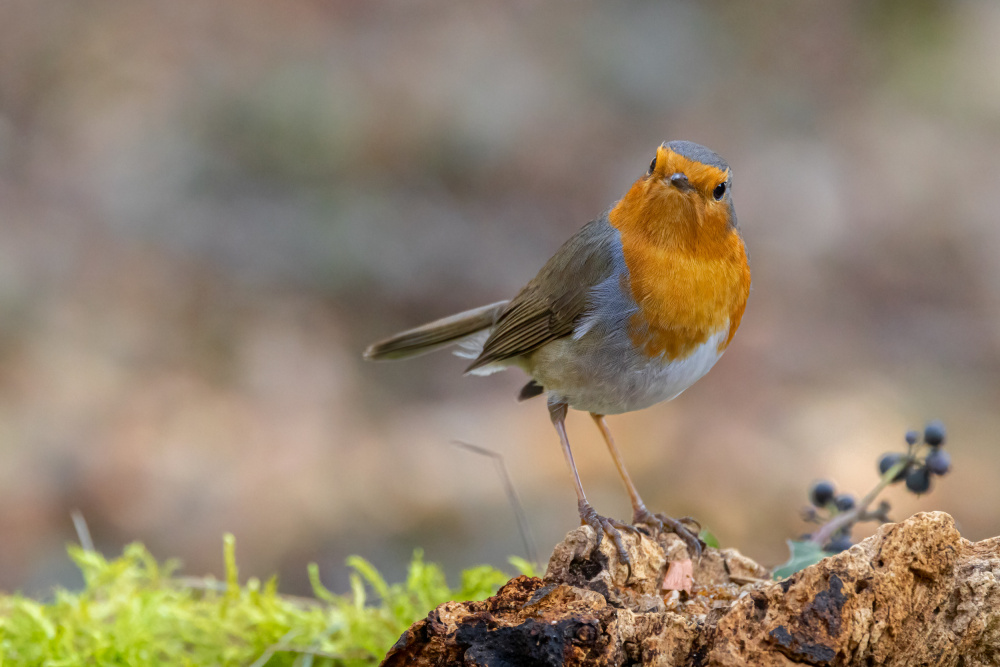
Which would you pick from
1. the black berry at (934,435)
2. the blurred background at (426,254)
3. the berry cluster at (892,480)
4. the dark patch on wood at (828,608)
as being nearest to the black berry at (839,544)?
the berry cluster at (892,480)

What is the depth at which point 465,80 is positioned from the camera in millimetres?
6996

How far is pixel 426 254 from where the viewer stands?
21.1ft

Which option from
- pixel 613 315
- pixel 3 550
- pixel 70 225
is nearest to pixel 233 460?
pixel 3 550

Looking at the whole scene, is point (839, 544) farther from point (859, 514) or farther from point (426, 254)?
point (426, 254)

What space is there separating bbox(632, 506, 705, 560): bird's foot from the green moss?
0.51 metres

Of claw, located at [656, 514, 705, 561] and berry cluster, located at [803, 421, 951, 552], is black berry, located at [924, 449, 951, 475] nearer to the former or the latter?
berry cluster, located at [803, 421, 951, 552]

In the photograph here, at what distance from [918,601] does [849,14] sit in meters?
6.47

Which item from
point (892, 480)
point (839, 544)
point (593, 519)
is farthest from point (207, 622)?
point (892, 480)

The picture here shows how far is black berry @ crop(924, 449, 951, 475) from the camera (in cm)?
275

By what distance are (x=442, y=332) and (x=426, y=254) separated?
2885 mm

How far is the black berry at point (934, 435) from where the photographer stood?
2.73 meters

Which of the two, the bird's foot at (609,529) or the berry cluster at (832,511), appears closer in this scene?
the bird's foot at (609,529)

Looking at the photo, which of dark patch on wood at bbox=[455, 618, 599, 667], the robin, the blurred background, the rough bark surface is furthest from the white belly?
the blurred background

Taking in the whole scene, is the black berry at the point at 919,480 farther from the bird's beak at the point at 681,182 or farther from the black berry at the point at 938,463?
the bird's beak at the point at 681,182
